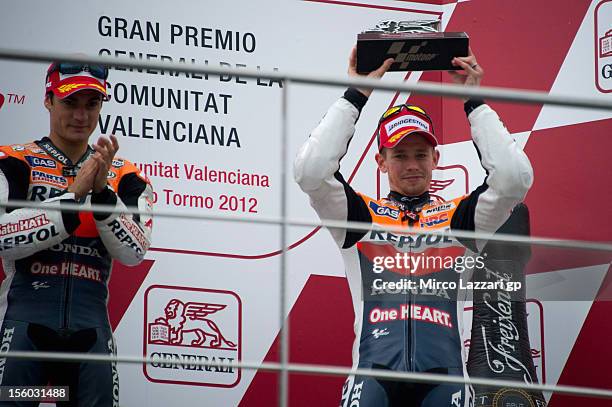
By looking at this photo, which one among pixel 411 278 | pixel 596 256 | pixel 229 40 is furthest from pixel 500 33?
pixel 411 278

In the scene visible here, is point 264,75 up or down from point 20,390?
up

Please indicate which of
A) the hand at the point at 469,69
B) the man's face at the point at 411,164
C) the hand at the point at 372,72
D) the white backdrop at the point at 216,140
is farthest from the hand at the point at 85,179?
the hand at the point at 469,69

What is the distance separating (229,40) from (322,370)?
1.84 metres

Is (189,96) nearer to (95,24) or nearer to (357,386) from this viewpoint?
(95,24)

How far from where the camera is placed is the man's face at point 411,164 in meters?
2.74

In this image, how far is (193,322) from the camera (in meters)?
2.90

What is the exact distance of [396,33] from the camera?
264cm

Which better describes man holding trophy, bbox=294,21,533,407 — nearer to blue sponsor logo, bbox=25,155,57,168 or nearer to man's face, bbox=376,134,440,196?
man's face, bbox=376,134,440,196

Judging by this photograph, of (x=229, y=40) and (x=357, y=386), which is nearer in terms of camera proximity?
(x=357, y=386)

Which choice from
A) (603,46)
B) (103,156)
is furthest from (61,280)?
(603,46)

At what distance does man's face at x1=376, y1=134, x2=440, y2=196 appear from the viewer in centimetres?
274

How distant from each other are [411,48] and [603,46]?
1.08 metres

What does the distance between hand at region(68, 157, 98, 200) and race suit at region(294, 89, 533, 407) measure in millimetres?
453

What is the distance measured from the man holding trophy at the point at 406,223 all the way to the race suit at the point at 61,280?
43cm
